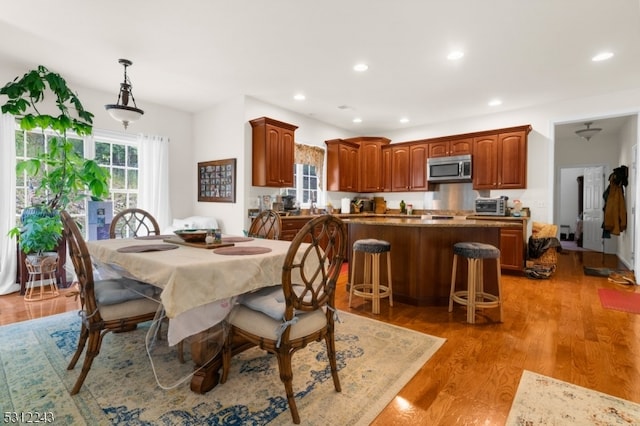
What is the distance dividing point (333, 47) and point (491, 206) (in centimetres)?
364

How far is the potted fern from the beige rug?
4.43 metres

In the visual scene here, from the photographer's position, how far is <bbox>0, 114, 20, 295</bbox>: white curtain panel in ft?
12.0

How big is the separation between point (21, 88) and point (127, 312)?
10.2 ft

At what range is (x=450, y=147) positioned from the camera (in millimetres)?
5742

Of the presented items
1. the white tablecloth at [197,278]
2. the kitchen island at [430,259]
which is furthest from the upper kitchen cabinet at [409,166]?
the white tablecloth at [197,278]

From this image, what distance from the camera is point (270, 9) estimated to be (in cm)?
259

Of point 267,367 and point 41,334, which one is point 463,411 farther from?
point 41,334

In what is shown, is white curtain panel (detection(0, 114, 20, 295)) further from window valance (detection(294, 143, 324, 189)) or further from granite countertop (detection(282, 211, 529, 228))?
window valance (detection(294, 143, 324, 189))

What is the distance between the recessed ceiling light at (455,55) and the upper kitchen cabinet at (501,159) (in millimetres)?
2307

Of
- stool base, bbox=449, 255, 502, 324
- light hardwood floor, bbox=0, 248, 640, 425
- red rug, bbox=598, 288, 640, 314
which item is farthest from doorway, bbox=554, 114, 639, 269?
stool base, bbox=449, 255, 502, 324

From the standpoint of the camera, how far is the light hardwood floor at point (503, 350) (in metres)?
1.73

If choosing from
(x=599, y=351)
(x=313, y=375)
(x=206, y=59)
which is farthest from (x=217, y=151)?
(x=599, y=351)

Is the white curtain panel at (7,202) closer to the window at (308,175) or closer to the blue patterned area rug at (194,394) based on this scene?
the blue patterned area rug at (194,394)

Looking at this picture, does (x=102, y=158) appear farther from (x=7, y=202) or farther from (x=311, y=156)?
(x=311, y=156)
